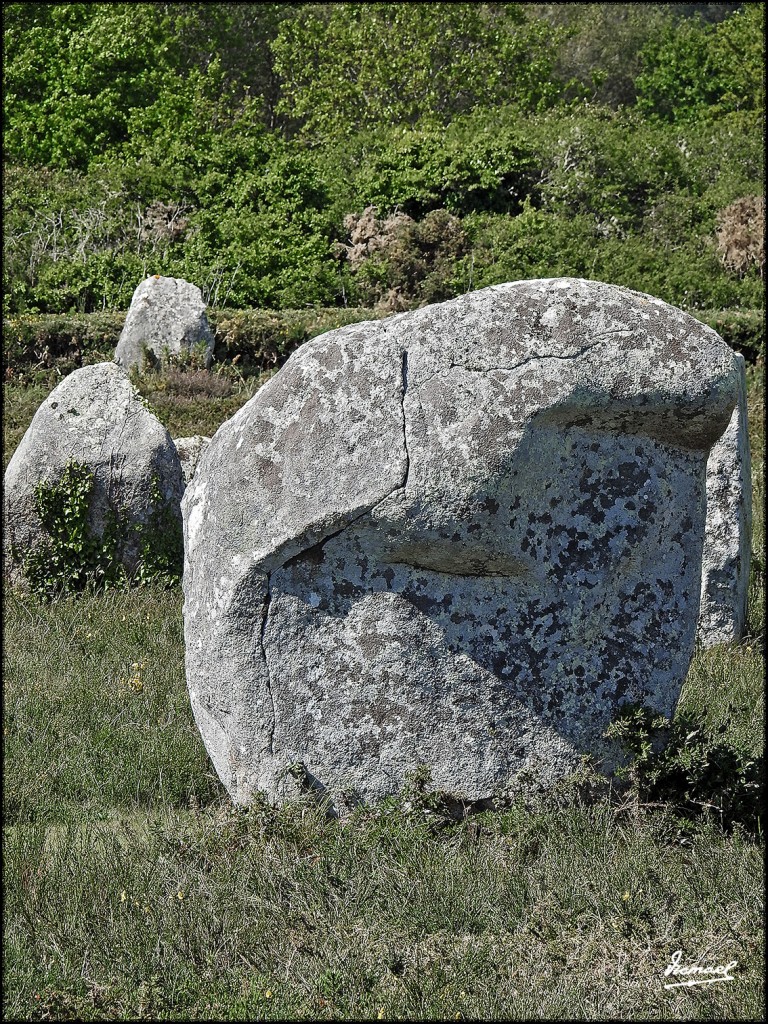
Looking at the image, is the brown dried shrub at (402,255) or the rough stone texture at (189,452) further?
the brown dried shrub at (402,255)

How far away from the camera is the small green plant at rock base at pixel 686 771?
431 centimetres

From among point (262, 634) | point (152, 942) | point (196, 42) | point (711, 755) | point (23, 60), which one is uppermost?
point (196, 42)

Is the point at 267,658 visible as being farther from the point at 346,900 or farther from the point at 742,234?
the point at 742,234

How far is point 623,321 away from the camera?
4215mm

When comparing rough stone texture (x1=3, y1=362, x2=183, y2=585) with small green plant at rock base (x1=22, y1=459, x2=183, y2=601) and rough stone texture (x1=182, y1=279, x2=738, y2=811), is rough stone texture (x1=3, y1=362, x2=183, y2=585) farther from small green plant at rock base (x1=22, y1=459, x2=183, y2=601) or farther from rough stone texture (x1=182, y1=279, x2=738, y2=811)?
rough stone texture (x1=182, y1=279, x2=738, y2=811)

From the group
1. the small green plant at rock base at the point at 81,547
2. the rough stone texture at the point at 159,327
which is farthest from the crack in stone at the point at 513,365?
the rough stone texture at the point at 159,327

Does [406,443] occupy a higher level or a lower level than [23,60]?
lower

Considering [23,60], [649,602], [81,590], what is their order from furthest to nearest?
1. [23,60]
2. [81,590]
3. [649,602]

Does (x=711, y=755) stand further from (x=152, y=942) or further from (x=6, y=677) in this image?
(x=6, y=677)

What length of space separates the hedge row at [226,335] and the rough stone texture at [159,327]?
51 cm

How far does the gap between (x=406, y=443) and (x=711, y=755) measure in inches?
69.5

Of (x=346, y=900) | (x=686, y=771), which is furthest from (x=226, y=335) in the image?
(x=346, y=900)

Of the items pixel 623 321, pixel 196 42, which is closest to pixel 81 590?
pixel 623 321

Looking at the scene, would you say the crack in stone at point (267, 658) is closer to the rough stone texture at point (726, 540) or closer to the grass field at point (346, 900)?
the grass field at point (346, 900)
